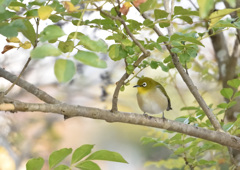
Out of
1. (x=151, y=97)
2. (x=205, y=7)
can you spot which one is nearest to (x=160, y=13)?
(x=205, y=7)

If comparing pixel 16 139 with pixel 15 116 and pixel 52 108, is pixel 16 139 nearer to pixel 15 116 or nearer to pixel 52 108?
pixel 15 116

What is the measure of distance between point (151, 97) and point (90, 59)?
0.66m

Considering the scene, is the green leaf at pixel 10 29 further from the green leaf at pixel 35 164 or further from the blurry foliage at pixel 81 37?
the green leaf at pixel 35 164

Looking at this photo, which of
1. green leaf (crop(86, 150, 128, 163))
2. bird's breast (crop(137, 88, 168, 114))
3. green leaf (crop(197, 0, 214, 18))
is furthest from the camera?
bird's breast (crop(137, 88, 168, 114))

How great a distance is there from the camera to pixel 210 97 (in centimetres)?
186

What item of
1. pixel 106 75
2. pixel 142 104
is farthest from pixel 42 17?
pixel 106 75

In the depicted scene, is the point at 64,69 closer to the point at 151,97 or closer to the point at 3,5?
the point at 3,5

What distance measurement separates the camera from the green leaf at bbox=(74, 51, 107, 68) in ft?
0.99

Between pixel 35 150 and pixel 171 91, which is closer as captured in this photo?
pixel 35 150

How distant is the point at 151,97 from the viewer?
958 millimetres

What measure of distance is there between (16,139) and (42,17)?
1.40m

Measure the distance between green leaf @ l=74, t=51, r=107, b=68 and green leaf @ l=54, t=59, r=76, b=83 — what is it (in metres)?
0.01

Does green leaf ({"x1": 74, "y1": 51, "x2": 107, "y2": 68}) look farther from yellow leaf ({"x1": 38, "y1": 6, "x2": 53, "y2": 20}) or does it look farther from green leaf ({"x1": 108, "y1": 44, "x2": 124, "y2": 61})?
green leaf ({"x1": 108, "y1": 44, "x2": 124, "y2": 61})

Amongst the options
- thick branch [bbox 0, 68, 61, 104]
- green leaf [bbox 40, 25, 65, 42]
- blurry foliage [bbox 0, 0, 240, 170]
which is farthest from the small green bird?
green leaf [bbox 40, 25, 65, 42]
